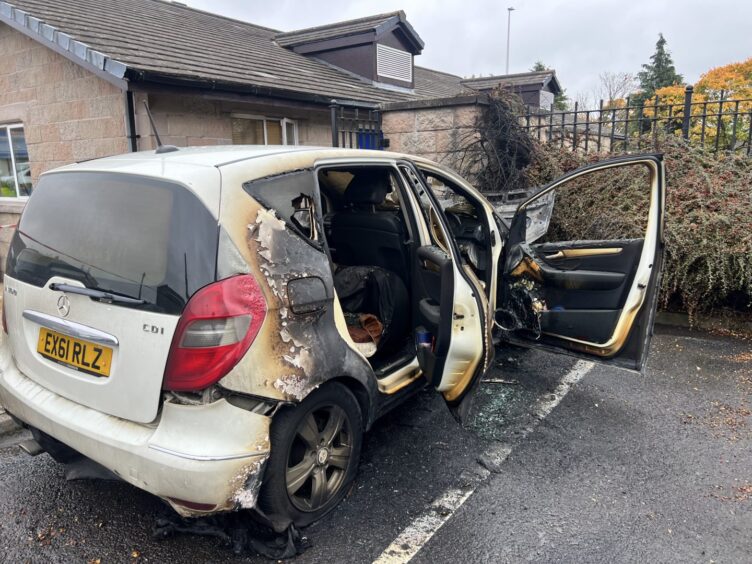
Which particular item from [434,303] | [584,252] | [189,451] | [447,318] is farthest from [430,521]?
[584,252]

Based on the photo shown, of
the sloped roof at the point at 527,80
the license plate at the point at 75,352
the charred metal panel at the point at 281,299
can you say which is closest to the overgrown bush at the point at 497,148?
the charred metal panel at the point at 281,299

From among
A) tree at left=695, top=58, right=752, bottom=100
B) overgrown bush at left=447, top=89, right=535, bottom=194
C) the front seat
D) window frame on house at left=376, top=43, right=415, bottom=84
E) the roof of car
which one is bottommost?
the front seat

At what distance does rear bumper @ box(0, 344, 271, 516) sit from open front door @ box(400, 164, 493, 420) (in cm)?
112

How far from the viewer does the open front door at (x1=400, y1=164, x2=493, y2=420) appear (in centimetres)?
288

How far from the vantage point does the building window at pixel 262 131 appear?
8047mm

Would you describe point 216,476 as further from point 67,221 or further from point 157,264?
point 67,221

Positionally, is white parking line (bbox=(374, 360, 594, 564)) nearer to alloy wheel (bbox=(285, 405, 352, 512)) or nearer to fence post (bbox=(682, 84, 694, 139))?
alloy wheel (bbox=(285, 405, 352, 512))

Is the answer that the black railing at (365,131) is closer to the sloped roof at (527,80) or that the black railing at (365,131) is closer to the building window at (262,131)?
the building window at (262,131)

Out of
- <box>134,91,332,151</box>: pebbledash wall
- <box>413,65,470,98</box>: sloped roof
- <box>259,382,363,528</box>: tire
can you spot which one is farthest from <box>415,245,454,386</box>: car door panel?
<box>413,65,470,98</box>: sloped roof

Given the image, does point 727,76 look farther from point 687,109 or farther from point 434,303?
point 434,303

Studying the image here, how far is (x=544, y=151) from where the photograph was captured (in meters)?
7.45

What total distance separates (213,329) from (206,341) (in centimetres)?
5

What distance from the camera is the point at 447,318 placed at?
2855 millimetres

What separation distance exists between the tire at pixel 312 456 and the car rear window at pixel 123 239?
0.73 metres
